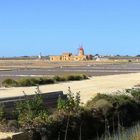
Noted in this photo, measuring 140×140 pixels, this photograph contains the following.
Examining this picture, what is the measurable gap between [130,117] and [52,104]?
3.04 metres

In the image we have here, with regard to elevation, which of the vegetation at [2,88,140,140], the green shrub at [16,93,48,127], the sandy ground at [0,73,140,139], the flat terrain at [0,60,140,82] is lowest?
the flat terrain at [0,60,140,82]

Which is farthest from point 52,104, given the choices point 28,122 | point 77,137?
point 28,122

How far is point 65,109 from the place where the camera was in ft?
52.5

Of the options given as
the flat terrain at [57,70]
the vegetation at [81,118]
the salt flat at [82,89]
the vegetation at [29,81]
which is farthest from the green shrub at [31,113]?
the flat terrain at [57,70]

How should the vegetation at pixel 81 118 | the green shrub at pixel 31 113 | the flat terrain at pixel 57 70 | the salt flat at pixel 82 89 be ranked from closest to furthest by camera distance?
the green shrub at pixel 31 113
the vegetation at pixel 81 118
the salt flat at pixel 82 89
the flat terrain at pixel 57 70

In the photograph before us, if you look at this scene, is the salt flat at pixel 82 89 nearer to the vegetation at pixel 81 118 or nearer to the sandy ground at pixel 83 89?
the sandy ground at pixel 83 89

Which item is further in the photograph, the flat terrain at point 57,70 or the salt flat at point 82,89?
the flat terrain at point 57,70

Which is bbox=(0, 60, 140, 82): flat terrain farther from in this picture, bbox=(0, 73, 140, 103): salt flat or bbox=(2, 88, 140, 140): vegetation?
bbox=(2, 88, 140, 140): vegetation

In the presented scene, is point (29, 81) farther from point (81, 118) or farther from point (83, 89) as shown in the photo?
point (81, 118)

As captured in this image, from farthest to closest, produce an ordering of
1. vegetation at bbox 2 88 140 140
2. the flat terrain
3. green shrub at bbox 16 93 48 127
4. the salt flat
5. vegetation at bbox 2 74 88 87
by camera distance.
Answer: the flat terrain → vegetation at bbox 2 74 88 87 → the salt flat → vegetation at bbox 2 88 140 140 → green shrub at bbox 16 93 48 127

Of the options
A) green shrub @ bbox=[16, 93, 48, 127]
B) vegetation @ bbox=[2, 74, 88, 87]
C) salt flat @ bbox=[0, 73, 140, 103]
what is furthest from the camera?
vegetation @ bbox=[2, 74, 88, 87]

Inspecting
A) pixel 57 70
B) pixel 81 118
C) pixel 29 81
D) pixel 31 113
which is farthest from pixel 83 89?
pixel 57 70

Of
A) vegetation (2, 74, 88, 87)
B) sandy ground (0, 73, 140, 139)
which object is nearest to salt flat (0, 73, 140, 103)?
sandy ground (0, 73, 140, 139)

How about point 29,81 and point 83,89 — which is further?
point 29,81
